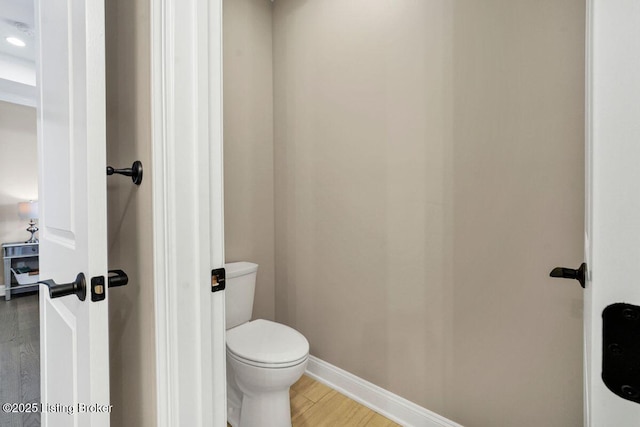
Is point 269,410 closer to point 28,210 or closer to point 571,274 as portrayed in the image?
point 571,274

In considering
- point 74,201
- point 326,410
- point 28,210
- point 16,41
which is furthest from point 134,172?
point 28,210

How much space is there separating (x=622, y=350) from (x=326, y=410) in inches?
A: 65.6

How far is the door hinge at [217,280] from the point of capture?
31.7 inches

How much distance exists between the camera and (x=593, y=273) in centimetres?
39

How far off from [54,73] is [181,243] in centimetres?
67

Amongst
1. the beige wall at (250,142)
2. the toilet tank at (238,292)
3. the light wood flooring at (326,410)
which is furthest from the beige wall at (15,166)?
the light wood flooring at (326,410)

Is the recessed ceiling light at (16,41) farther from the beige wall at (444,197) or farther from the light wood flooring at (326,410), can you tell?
the light wood flooring at (326,410)

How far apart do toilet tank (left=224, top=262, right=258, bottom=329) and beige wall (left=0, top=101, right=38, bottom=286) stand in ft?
12.9

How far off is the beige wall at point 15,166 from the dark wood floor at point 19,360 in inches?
39.4

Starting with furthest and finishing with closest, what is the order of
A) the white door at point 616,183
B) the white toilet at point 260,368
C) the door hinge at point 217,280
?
the white toilet at point 260,368 < the door hinge at point 217,280 < the white door at point 616,183

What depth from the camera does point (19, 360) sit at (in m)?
2.20

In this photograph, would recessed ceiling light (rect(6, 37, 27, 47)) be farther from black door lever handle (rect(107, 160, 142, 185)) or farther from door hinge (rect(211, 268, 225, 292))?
door hinge (rect(211, 268, 225, 292))

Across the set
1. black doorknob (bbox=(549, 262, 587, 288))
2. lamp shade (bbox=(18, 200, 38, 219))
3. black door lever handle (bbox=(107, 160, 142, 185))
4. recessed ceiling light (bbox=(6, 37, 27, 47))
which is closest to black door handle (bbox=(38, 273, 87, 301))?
black door lever handle (bbox=(107, 160, 142, 185))

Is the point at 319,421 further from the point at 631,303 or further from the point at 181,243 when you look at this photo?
the point at 631,303
